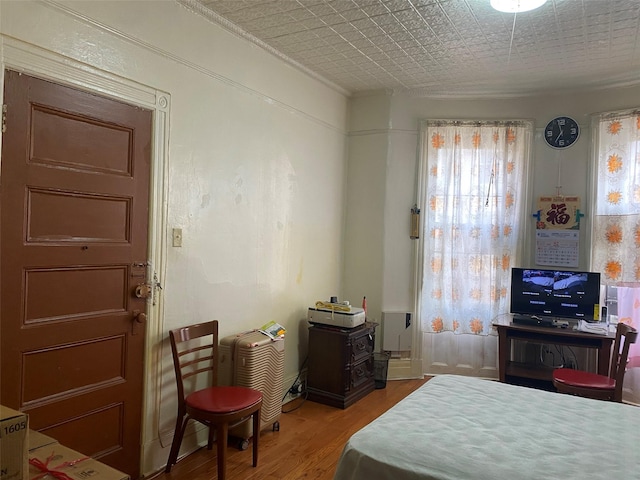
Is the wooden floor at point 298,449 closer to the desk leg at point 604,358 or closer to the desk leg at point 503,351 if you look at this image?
the desk leg at point 503,351

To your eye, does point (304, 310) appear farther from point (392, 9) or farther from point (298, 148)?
point (392, 9)

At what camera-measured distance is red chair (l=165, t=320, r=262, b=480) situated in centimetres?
251

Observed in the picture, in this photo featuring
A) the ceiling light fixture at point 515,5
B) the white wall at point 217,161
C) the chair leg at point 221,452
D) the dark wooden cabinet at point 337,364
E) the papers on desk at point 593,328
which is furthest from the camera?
the dark wooden cabinet at point 337,364

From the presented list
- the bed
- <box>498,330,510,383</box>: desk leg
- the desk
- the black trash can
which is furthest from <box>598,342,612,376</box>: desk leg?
the black trash can

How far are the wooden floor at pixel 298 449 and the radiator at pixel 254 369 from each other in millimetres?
135

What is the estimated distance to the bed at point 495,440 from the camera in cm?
160

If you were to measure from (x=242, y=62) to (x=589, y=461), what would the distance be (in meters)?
2.96

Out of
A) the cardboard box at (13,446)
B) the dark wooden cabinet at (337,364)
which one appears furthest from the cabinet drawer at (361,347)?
the cardboard box at (13,446)

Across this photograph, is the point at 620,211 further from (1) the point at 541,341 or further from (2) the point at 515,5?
(2) the point at 515,5

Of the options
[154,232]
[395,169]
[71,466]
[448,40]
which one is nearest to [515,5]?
[448,40]

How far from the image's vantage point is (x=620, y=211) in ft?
12.9

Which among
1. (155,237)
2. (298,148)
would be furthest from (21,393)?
(298,148)

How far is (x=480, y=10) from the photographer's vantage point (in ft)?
9.26

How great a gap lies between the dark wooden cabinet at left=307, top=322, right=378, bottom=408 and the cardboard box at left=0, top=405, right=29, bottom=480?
268 centimetres
